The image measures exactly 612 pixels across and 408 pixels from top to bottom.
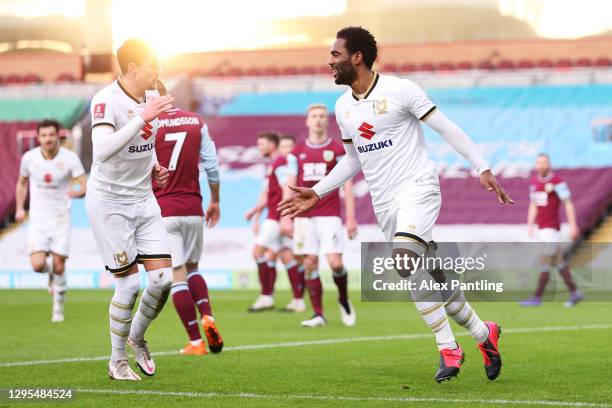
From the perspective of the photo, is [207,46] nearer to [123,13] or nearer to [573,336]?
[123,13]

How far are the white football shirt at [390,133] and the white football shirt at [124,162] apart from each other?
141 centimetres

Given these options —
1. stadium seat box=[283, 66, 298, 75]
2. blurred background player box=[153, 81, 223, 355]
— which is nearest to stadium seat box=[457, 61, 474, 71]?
stadium seat box=[283, 66, 298, 75]

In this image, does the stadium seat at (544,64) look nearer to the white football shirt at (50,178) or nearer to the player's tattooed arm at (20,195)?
the white football shirt at (50,178)

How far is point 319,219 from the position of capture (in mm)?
13258

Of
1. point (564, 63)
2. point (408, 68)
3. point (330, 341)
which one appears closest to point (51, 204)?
point (330, 341)

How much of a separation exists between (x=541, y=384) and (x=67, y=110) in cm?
2177

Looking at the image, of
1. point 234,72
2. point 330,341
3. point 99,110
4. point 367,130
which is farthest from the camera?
point 234,72

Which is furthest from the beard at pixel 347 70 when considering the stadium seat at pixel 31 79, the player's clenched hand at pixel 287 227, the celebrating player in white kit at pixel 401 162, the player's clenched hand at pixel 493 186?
the stadium seat at pixel 31 79

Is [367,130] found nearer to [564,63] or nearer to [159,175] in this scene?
[159,175]

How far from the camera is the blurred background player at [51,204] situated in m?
14.1

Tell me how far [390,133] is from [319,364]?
2208mm

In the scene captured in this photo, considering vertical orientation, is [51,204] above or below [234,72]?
below

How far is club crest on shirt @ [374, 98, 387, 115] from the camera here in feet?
24.9

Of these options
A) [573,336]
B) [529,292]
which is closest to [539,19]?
[529,292]
